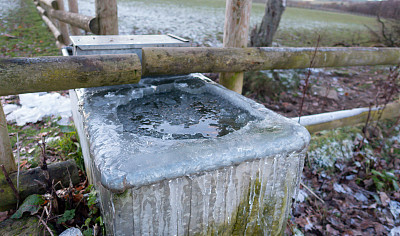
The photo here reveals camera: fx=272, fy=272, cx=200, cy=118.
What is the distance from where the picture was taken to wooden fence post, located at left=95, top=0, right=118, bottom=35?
3441 mm

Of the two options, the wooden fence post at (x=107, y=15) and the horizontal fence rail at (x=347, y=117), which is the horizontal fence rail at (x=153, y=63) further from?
the wooden fence post at (x=107, y=15)

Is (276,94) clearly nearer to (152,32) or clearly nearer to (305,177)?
(305,177)

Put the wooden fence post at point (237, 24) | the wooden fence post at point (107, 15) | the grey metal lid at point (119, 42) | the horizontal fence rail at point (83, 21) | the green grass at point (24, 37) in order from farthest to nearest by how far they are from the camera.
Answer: the green grass at point (24, 37)
the horizontal fence rail at point (83, 21)
the wooden fence post at point (107, 15)
the wooden fence post at point (237, 24)
the grey metal lid at point (119, 42)

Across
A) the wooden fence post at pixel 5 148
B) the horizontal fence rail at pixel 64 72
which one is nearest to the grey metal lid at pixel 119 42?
the horizontal fence rail at pixel 64 72

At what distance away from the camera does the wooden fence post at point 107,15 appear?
11.3 feet

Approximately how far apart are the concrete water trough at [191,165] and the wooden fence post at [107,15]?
1.69 m

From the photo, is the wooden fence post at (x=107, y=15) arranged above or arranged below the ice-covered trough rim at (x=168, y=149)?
above

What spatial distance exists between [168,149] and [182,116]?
0.68 meters

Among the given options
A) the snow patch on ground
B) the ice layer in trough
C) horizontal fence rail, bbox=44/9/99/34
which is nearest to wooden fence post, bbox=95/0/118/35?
horizontal fence rail, bbox=44/9/99/34

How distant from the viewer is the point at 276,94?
506cm

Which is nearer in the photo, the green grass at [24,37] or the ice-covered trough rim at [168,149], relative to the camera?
the ice-covered trough rim at [168,149]

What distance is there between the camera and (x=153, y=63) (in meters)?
2.32

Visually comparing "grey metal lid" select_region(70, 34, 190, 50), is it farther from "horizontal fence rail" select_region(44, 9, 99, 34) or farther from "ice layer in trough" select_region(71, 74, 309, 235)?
"horizontal fence rail" select_region(44, 9, 99, 34)

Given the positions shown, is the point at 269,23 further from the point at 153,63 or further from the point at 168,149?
the point at 168,149
